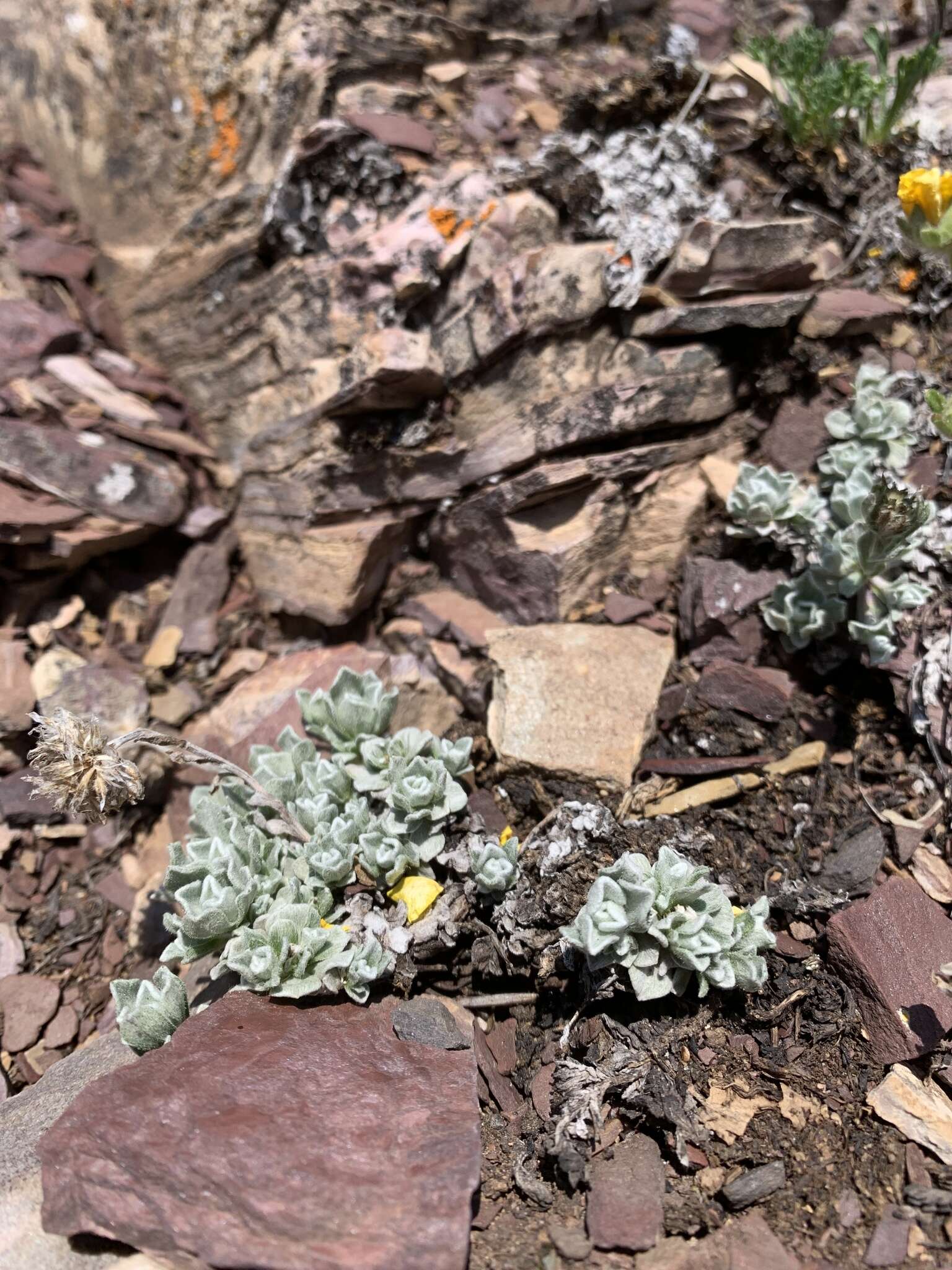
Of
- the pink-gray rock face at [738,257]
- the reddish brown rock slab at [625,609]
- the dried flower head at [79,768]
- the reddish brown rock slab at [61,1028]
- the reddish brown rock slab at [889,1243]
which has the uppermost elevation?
the pink-gray rock face at [738,257]

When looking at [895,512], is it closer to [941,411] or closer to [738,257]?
[941,411]

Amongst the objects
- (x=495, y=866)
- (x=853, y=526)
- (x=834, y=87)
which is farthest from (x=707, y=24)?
(x=495, y=866)

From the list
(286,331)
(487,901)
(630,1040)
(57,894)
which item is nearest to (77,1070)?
(57,894)

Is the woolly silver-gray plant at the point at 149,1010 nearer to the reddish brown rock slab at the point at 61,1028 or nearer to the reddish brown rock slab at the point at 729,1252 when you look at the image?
the reddish brown rock slab at the point at 61,1028

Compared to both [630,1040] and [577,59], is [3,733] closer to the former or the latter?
[630,1040]

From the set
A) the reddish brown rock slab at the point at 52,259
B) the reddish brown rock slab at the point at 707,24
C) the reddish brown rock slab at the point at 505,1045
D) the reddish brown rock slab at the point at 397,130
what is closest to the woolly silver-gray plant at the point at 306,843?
the reddish brown rock slab at the point at 505,1045

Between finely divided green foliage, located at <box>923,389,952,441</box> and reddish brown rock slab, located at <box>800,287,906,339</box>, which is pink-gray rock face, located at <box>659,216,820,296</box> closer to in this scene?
reddish brown rock slab, located at <box>800,287,906,339</box>
